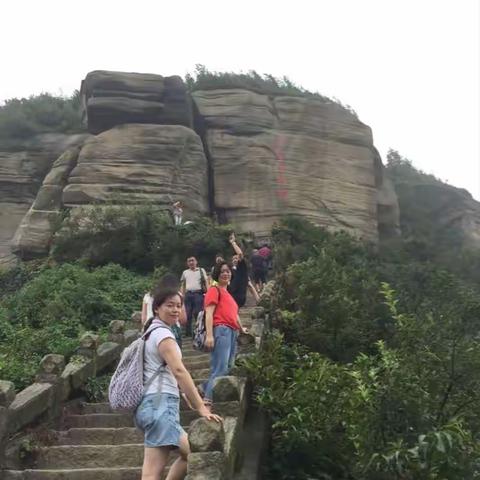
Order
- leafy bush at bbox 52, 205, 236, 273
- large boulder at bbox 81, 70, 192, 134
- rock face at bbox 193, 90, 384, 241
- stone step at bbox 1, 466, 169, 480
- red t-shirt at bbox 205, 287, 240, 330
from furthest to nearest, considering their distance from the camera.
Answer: large boulder at bbox 81, 70, 192, 134
rock face at bbox 193, 90, 384, 241
leafy bush at bbox 52, 205, 236, 273
red t-shirt at bbox 205, 287, 240, 330
stone step at bbox 1, 466, 169, 480

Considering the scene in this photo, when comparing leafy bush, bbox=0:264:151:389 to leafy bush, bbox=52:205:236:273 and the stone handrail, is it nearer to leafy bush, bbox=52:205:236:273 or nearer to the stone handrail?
the stone handrail

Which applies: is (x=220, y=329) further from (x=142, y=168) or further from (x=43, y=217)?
(x=142, y=168)

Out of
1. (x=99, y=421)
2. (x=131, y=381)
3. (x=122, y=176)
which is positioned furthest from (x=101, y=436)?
(x=122, y=176)

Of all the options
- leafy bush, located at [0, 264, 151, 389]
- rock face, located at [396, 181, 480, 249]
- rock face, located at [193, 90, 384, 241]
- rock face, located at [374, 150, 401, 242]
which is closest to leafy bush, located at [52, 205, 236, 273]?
leafy bush, located at [0, 264, 151, 389]

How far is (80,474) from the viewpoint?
5715mm

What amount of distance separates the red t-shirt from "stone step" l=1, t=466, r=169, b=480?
5.31 feet

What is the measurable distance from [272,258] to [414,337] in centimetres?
1291

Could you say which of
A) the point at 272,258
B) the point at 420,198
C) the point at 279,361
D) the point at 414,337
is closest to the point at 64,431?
the point at 279,361

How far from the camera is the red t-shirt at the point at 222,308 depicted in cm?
678

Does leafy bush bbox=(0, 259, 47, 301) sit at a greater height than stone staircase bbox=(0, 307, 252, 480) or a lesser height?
greater

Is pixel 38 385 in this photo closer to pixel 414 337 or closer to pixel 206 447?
pixel 206 447

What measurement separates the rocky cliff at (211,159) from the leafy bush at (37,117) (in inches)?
51.6

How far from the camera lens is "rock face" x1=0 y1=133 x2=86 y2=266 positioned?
2588 centimetres

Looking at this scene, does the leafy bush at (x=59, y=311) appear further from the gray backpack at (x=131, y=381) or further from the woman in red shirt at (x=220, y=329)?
the gray backpack at (x=131, y=381)
